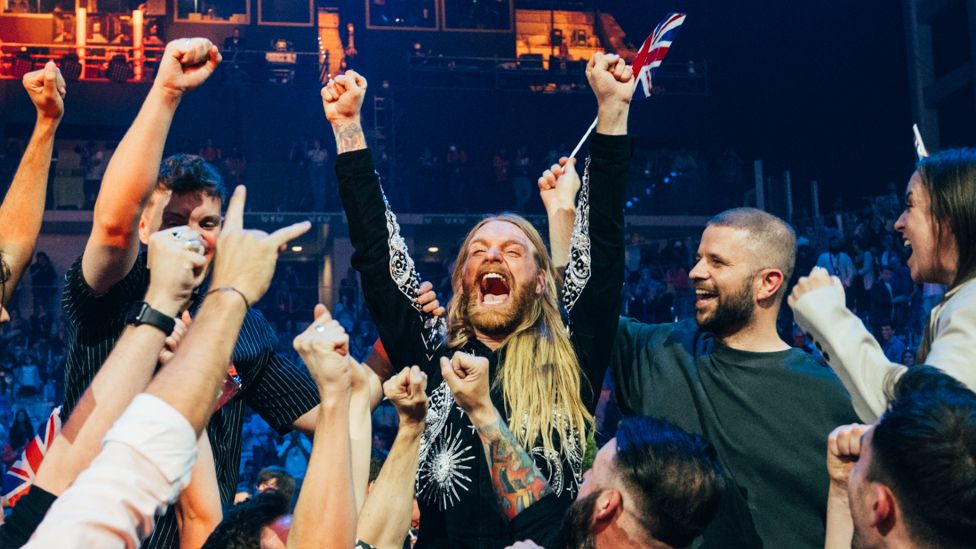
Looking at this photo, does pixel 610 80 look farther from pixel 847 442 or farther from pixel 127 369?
pixel 127 369

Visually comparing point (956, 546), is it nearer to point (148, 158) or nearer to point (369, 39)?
point (148, 158)

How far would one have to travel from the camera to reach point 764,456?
8.93ft

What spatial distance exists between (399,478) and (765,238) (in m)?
1.33

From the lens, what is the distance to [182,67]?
2072mm

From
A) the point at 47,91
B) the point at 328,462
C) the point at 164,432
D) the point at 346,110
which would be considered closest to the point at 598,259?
the point at 346,110

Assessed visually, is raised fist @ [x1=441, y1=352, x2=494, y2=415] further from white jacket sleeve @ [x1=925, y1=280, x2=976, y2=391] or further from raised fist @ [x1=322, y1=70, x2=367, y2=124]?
raised fist @ [x1=322, y1=70, x2=367, y2=124]

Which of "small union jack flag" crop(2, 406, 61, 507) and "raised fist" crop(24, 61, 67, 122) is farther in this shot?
"small union jack flag" crop(2, 406, 61, 507)

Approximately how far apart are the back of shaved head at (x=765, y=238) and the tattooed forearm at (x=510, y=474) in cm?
103

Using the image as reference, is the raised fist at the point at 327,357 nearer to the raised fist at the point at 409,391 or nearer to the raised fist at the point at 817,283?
the raised fist at the point at 409,391

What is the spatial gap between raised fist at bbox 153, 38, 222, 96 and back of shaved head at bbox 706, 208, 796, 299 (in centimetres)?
154

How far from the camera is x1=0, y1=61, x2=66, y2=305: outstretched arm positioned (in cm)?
207

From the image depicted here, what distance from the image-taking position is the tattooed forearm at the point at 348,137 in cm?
301

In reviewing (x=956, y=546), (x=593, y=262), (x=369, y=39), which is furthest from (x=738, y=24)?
(x=956, y=546)

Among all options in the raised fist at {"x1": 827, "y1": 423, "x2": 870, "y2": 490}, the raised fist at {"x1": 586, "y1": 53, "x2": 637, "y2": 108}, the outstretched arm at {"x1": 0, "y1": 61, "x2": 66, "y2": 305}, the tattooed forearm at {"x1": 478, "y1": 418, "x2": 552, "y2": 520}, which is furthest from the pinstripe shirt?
the raised fist at {"x1": 827, "y1": 423, "x2": 870, "y2": 490}
